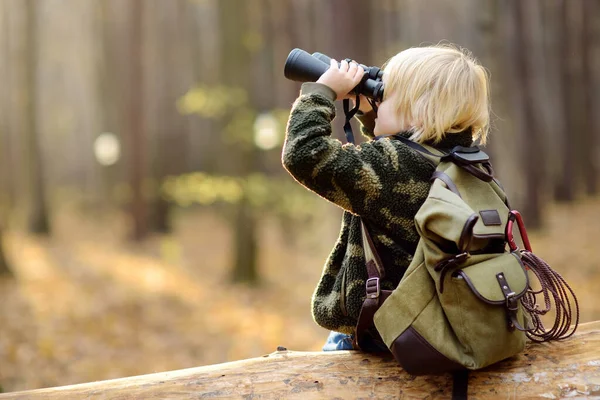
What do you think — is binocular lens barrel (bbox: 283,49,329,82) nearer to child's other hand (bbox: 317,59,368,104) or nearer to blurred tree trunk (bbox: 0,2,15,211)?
child's other hand (bbox: 317,59,368,104)

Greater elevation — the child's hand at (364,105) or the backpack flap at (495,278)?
the child's hand at (364,105)

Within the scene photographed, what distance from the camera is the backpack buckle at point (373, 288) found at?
2336mm

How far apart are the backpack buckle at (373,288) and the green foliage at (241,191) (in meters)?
6.67

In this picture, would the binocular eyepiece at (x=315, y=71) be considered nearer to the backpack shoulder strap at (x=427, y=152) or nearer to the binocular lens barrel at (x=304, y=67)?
the binocular lens barrel at (x=304, y=67)

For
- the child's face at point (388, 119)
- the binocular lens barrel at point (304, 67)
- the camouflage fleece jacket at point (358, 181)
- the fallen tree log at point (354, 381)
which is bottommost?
the fallen tree log at point (354, 381)

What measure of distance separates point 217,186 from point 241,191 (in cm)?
50

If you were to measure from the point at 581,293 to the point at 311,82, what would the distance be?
7.88 meters

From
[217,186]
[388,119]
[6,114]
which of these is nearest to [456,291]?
[388,119]

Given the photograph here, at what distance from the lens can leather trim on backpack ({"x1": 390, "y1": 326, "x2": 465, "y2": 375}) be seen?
7.21 ft

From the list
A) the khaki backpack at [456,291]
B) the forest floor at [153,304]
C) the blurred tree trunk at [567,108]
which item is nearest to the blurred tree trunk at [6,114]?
the forest floor at [153,304]

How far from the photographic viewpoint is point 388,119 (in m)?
2.52

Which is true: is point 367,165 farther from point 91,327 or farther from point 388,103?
point 91,327

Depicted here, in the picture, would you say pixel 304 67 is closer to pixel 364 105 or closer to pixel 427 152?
pixel 364 105

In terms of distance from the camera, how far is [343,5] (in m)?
6.72
